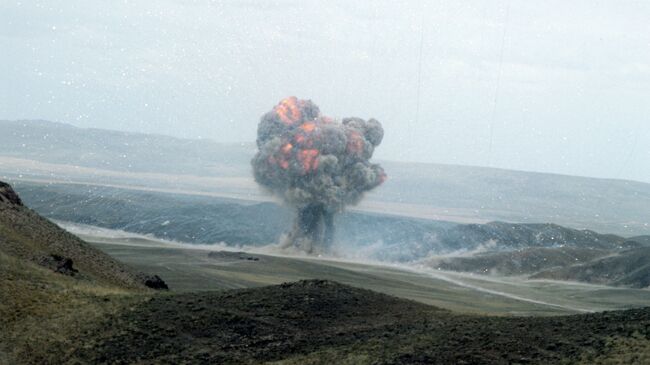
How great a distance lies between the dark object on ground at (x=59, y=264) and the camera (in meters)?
83.7

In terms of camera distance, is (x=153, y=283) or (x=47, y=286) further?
(x=153, y=283)

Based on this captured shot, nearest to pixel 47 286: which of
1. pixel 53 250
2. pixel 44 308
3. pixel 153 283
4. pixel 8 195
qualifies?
pixel 44 308

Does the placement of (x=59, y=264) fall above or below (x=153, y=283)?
above

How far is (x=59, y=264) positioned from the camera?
84625 millimetres

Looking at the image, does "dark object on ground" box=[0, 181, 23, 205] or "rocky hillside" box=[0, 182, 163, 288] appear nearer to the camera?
"rocky hillside" box=[0, 182, 163, 288]

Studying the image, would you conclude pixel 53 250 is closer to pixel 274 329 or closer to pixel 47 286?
pixel 47 286

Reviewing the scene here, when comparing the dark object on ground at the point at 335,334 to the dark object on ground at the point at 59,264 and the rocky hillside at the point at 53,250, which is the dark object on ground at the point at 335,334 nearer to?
the dark object on ground at the point at 59,264

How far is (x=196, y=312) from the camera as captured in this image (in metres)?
70.8

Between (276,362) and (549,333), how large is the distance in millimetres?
17882

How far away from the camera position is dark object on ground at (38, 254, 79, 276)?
275 ft

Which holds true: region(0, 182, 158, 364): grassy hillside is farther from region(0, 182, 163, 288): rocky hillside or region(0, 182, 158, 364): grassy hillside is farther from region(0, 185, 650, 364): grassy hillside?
region(0, 185, 650, 364): grassy hillside

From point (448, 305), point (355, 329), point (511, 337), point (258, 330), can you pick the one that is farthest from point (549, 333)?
point (448, 305)

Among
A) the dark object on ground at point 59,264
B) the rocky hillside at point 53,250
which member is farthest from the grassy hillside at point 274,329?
the rocky hillside at point 53,250

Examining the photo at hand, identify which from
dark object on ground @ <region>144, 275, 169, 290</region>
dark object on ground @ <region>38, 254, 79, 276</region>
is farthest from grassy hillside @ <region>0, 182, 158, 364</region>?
dark object on ground @ <region>144, 275, 169, 290</region>
